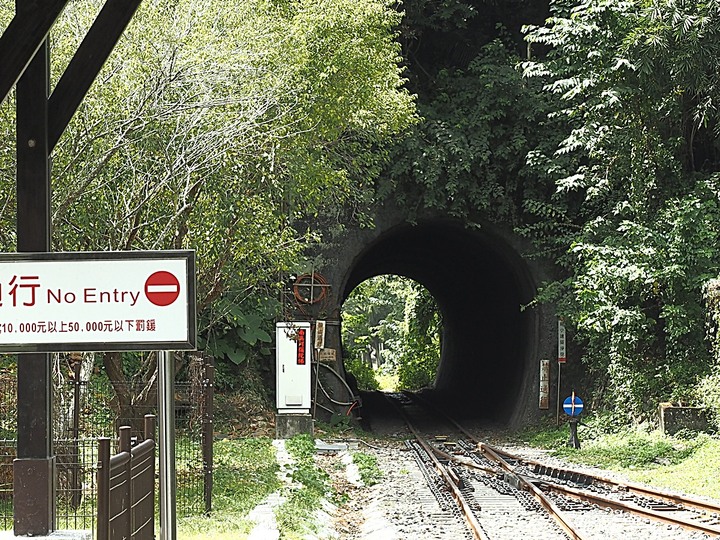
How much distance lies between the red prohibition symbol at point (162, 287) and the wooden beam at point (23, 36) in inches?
36.8

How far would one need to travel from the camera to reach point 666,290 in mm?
15445

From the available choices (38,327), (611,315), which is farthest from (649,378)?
(38,327)

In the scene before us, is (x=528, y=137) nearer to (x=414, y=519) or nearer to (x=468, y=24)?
(x=468, y=24)

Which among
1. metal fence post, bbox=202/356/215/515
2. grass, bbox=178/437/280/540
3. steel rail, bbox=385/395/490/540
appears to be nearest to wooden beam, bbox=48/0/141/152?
grass, bbox=178/437/280/540

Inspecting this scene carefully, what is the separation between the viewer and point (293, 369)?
16781 mm

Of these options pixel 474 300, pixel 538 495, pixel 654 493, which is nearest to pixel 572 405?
pixel 654 493

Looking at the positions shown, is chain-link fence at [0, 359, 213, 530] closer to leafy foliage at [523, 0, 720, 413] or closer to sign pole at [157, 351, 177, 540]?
sign pole at [157, 351, 177, 540]

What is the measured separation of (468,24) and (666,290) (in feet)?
26.8

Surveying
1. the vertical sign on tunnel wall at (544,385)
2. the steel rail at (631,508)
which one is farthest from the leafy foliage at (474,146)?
the steel rail at (631,508)

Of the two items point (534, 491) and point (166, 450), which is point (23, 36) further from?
point (534, 491)

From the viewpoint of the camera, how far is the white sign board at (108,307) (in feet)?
12.6

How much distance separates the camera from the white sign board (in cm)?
384

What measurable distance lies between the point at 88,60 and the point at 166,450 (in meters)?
1.78

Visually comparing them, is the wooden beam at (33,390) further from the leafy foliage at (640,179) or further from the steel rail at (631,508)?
the leafy foliage at (640,179)
